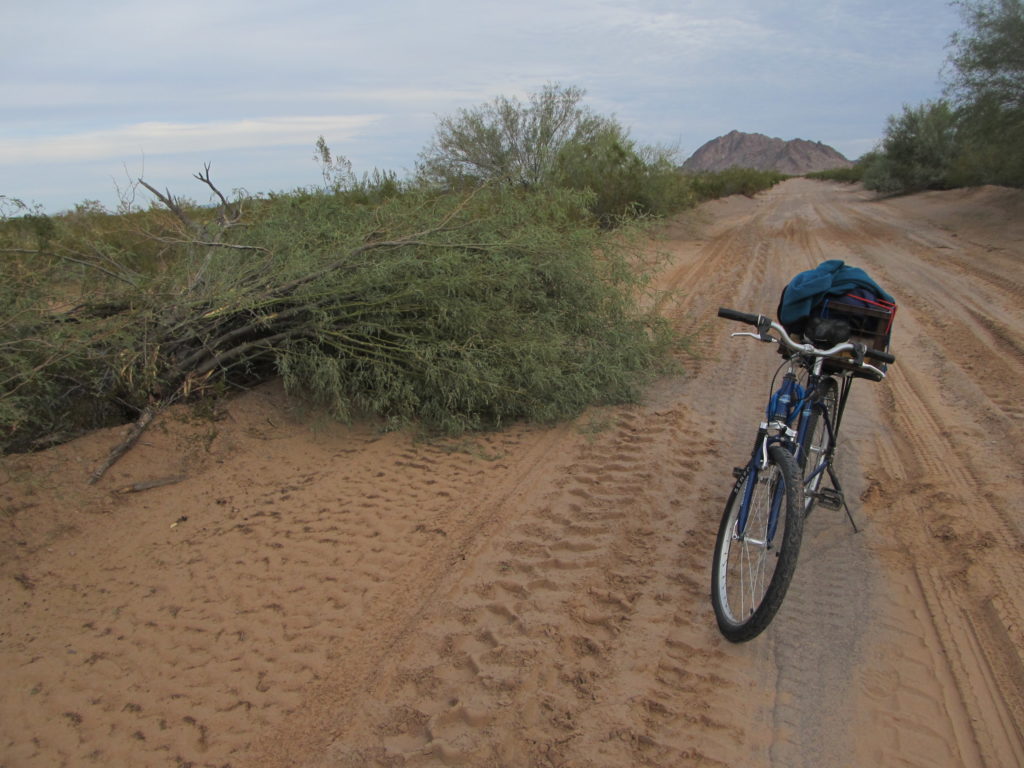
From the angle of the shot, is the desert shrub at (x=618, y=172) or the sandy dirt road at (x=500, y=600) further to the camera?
the desert shrub at (x=618, y=172)

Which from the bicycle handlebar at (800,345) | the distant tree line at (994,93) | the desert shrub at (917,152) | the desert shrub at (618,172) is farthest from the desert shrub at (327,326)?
the desert shrub at (917,152)

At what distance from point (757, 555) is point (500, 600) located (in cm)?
128

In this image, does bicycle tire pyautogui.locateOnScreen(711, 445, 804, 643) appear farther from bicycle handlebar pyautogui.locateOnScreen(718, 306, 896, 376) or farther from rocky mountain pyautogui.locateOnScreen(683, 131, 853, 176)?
rocky mountain pyautogui.locateOnScreen(683, 131, 853, 176)

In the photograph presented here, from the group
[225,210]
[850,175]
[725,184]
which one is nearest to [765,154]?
[850,175]

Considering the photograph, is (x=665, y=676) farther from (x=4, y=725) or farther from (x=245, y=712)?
(x=4, y=725)

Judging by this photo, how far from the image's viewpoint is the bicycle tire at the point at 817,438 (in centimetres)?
322

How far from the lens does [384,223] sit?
5758 mm

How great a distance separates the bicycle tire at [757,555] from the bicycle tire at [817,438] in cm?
35

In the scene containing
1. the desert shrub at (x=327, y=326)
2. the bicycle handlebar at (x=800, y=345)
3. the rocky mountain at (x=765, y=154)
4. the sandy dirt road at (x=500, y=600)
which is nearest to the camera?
the sandy dirt road at (x=500, y=600)

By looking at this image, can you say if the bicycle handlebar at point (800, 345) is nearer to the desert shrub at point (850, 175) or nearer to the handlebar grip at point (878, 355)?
the handlebar grip at point (878, 355)

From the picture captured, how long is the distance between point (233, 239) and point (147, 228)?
0.68 metres

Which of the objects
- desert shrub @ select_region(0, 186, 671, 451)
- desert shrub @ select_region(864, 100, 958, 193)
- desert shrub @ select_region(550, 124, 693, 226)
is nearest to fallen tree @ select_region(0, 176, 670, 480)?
desert shrub @ select_region(0, 186, 671, 451)

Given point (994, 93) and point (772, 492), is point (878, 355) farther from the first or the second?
point (994, 93)

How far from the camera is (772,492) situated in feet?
9.38
